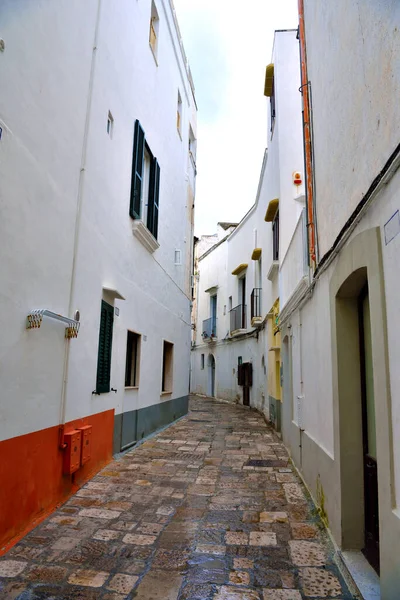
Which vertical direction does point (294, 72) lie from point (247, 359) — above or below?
above

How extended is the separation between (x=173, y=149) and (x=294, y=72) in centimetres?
350

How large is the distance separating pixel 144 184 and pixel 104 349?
402 centimetres

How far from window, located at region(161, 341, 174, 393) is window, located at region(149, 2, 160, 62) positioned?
6.79m

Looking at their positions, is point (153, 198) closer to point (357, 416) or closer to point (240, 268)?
point (357, 416)

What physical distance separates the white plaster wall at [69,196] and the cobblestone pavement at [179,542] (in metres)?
1.02

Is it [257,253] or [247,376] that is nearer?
[257,253]

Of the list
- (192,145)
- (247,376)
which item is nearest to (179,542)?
(192,145)

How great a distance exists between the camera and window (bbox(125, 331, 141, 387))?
8.19 metres

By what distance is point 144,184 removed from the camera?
352 inches

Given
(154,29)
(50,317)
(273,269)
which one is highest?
(154,29)

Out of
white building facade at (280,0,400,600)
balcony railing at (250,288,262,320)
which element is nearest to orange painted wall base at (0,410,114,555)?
white building facade at (280,0,400,600)

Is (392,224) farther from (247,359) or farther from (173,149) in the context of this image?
(247,359)

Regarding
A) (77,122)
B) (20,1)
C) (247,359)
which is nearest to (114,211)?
(77,122)

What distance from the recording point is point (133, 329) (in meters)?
7.98
